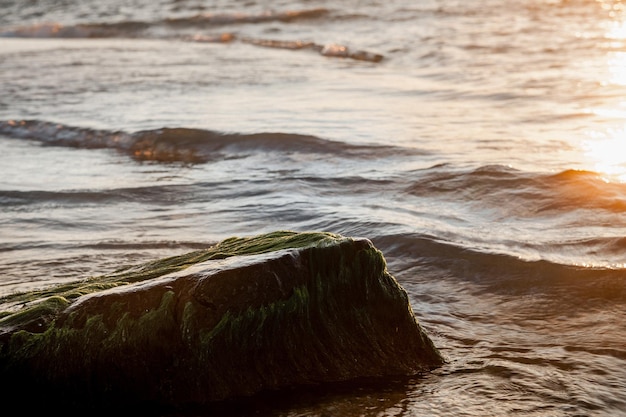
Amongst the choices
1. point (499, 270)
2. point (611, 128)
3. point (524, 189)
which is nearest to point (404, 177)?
point (524, 189)

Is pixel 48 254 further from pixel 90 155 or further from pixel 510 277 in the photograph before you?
pixel 90 155

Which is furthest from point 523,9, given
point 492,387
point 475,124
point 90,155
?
point 492,387

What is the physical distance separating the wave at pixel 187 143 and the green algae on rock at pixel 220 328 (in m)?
4.34

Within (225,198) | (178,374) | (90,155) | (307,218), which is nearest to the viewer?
(178,374)

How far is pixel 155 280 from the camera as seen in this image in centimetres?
352

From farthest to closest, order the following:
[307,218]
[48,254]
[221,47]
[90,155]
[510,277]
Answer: [221,47] < [90,155] < [307,218] < [48,254] < [510,277]

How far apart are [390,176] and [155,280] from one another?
3.87 meters

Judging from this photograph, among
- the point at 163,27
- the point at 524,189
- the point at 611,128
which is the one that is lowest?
the point at 524,189

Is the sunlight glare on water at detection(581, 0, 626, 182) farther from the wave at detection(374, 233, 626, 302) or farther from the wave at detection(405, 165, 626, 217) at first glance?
the wave at detection(374, 233, 626, 302)

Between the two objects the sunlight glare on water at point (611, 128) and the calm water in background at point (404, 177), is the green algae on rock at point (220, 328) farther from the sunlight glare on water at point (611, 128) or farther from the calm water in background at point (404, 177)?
the sunlight glare on water at point (611, 128)

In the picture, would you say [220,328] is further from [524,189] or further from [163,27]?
[163,27]

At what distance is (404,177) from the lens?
709cm

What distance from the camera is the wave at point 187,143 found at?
8.26m

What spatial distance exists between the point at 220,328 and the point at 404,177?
3875 mm
